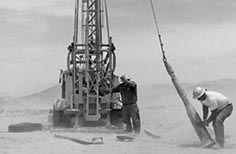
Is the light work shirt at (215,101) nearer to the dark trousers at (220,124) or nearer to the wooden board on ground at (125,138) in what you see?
the dark trousers at (220,124)

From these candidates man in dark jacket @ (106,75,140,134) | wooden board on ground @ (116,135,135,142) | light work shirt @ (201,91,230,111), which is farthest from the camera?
man in dark jacket @ (106,75,140,134)

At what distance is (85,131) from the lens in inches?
578

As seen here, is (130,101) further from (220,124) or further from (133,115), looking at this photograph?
(220,124)

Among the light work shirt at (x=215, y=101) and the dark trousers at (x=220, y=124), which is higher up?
the light work shirt at (x=215, y=101)

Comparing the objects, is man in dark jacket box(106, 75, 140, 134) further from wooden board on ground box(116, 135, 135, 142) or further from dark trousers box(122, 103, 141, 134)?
wooden board on ground box(116, 135, 135, 142)

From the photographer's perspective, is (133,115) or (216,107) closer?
(216,107)

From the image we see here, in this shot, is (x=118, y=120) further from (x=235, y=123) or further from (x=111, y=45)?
(x=235, y=123)

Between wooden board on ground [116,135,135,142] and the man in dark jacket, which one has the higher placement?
the man in dark jacket

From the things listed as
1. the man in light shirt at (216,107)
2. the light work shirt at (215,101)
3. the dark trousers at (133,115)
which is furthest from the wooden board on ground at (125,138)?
the light work shirt at (215,101)

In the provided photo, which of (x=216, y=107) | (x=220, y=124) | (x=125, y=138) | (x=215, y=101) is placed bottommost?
(x=125, y=138)

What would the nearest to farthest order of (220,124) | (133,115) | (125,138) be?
(220,124)
(125,138)
(133,115)

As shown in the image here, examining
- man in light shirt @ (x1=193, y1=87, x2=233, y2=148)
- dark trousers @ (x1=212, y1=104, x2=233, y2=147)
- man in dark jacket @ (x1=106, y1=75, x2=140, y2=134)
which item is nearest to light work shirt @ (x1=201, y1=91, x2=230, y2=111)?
man in light shirt @ (x1=193, y1=87, x2=233, y2=148)

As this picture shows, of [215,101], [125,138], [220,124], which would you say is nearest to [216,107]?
[215,101]

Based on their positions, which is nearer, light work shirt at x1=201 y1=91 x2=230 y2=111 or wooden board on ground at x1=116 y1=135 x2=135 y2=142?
light work shirt at x1=201 y1=91 x2=230 y2=111
